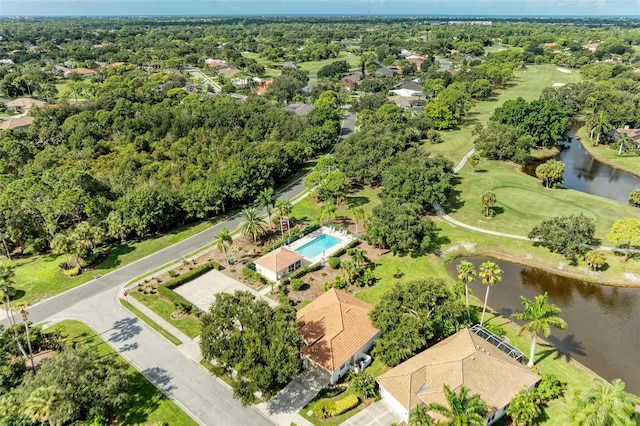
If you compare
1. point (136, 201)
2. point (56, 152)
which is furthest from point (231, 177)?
point (56, 152)

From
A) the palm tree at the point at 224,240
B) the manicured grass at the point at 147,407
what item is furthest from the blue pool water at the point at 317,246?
the manicured grass at the point at 147,407

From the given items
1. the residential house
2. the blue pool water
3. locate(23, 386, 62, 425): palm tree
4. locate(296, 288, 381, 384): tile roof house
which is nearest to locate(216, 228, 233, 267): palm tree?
the blue pool water

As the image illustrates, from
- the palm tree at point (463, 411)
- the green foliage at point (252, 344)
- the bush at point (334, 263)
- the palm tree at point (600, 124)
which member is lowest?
the bush at point (334, 263)

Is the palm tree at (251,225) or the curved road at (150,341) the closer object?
the curved road at (150,341)

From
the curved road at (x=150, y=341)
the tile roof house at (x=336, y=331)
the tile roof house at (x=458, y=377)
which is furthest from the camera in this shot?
the tile roof house at (x=336, y=331)

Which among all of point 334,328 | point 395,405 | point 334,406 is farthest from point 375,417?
point 334,328

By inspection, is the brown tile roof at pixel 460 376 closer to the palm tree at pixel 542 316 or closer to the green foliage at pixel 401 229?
the palm tree at pixel 542 316

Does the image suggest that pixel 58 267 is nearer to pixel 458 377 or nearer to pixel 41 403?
pixel 41 403
